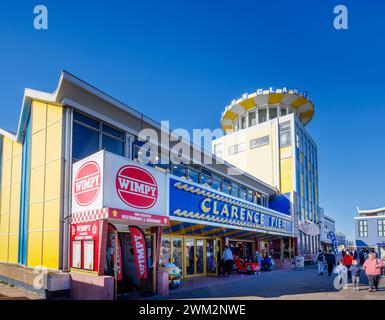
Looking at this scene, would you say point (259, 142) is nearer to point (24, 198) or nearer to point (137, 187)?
point (24, 198)

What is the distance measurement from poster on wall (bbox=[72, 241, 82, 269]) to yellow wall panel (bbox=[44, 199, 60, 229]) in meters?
0.95

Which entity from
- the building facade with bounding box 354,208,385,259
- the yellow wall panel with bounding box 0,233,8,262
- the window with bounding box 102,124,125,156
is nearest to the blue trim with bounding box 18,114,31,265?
the yellow wall panel with bounding box 0,233,8,262

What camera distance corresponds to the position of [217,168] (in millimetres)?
20344

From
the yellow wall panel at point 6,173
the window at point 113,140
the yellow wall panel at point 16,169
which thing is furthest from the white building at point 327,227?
the yellow wall panel at point 16,169

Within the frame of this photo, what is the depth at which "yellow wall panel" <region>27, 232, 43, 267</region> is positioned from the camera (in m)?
12.0

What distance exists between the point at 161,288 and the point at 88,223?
10.6 feet

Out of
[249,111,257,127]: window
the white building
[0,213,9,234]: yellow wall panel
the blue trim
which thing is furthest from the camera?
the white building

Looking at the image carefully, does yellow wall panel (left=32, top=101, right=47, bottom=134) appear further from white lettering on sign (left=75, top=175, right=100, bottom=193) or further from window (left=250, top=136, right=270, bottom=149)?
window (left=250, top=136, right=270, bottom=149)

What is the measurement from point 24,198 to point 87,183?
503 cm

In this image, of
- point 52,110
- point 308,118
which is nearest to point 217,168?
point 52,110

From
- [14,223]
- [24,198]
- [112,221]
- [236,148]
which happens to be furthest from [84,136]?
[236,148]

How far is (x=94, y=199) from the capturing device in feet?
32.7

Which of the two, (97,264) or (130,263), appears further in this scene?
(130,263)
